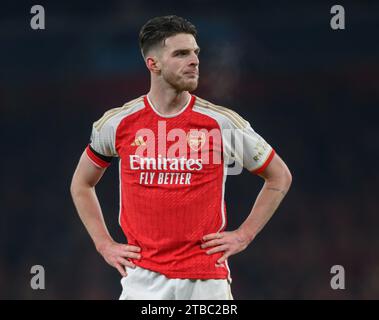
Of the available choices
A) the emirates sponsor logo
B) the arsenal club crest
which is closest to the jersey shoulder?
the arsenal club crest

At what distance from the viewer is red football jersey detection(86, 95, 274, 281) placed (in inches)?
162

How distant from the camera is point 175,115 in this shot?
4.22 metres

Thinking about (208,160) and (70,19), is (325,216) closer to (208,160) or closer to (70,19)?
(70,19)

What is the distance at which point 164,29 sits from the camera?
4.21 meters

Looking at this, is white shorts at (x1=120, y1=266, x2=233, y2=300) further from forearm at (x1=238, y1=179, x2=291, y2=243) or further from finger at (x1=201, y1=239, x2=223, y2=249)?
forearm at (x1=238, y1=179, x2=291, y2=243)

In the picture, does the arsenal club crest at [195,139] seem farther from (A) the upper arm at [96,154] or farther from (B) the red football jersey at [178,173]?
(A) the upper arm at [96,154]

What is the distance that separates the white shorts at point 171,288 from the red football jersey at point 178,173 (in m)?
0.04

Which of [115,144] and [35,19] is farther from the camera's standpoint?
[35,19]

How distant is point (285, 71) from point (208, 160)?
4.53 m

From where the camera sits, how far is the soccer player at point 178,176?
13.5 ft

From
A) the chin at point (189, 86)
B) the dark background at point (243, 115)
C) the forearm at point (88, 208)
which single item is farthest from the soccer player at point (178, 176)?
the dark background at point (243, 115)

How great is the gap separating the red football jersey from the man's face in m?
0.15

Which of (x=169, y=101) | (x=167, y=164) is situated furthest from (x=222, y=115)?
(x=167, y=164)
